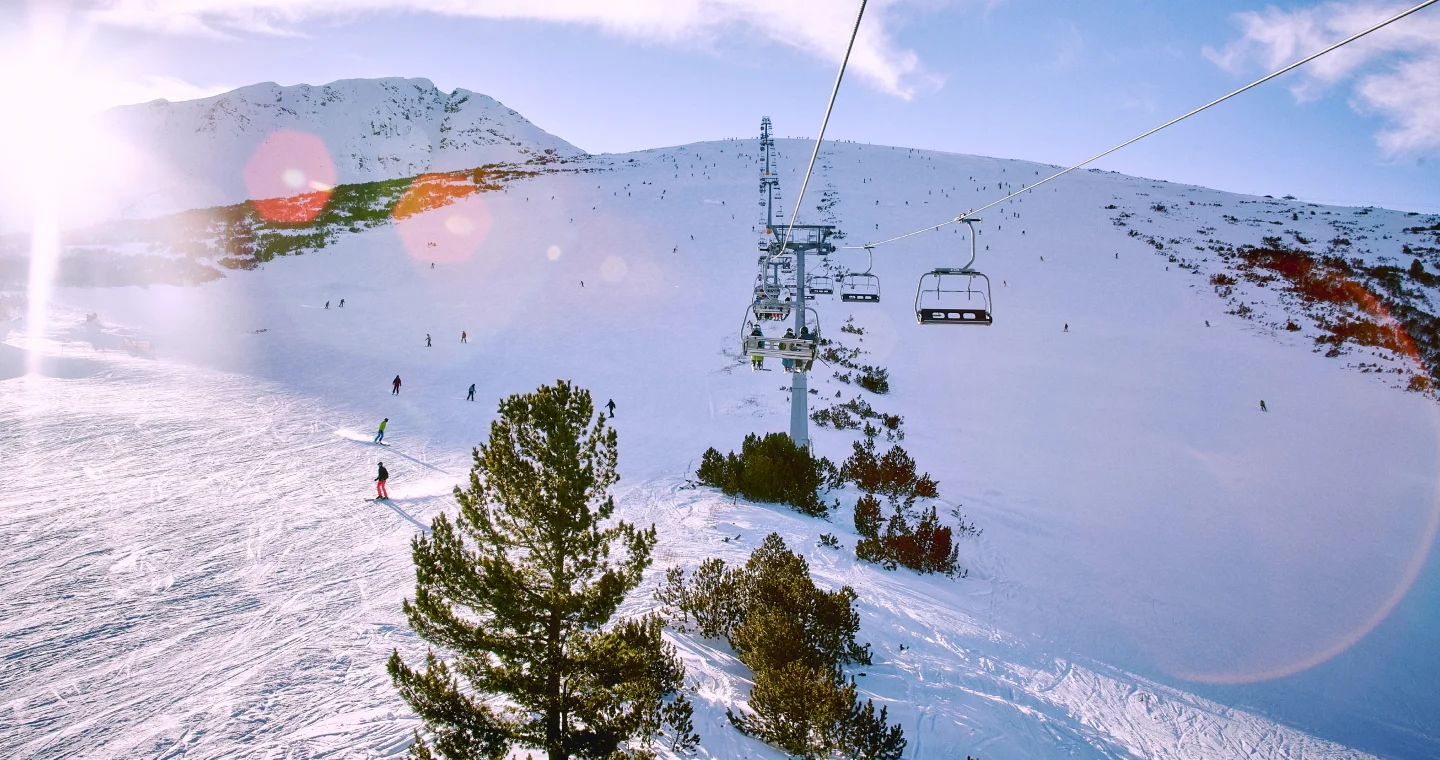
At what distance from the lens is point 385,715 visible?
6.30 m

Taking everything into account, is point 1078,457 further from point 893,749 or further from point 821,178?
point 821,178

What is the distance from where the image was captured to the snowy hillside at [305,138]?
10038cm

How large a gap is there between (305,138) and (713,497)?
476 feet

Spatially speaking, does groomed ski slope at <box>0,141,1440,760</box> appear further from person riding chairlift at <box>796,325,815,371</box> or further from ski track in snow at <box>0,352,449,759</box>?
person riding chairlift at <box>796,325,815,371</box>

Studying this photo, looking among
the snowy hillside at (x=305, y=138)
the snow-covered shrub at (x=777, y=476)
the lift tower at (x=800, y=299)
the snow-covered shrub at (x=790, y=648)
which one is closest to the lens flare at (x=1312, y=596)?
the snow-covered shrub at (x=790, y=648)

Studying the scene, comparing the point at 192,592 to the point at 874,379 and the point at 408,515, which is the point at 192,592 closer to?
the point at 408,515

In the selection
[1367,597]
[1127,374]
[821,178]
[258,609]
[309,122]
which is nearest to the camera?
[258,609]

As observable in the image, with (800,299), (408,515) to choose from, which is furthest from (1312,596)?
(408,515)

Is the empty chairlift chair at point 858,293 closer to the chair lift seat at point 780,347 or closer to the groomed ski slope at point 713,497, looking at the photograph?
the chair lift seat at point 780,347

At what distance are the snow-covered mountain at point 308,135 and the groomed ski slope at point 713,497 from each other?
79.9 m

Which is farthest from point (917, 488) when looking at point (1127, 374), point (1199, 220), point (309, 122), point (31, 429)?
point (309, 122)

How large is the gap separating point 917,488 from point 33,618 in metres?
16.6

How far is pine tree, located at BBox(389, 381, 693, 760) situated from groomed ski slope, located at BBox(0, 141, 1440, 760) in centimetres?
160

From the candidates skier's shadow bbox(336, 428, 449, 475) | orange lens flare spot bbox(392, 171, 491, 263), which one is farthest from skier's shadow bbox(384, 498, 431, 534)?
orange lens flare spot bbox(392, 171, 491, 263)
